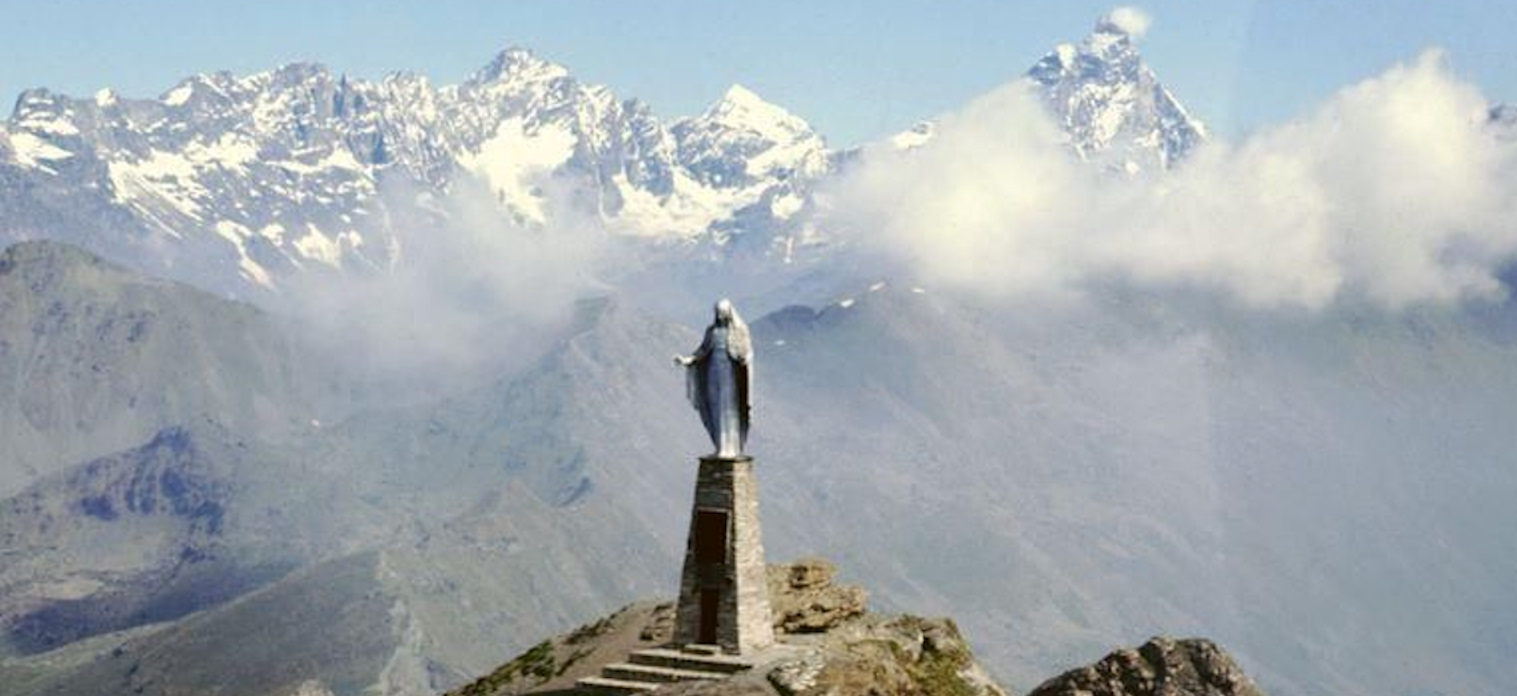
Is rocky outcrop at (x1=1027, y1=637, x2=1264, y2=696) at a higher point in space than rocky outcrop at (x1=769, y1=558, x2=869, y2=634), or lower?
lower

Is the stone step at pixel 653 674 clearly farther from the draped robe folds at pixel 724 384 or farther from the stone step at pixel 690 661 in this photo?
A: the draped robe folds at pixel 724 384

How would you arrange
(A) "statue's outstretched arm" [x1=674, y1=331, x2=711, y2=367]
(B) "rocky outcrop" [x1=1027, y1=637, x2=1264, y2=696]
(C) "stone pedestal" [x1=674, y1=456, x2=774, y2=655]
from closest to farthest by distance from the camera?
(B) "rocky outcrop" [x1=1027, y1=637, x2=1264, y2=696] → (C) "stone pedestal" [x1=674, y1=456, x2=774, y2=655] → (A) "statue's outstretched arm" [x1=674, y1=331, x2=711, y2=367]

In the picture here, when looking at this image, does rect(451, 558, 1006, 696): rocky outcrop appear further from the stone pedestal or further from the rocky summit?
the stone pedestal

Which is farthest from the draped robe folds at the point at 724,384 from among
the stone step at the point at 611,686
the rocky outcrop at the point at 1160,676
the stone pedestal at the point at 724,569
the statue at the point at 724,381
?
the rocky outcrop at the point at 1160,676

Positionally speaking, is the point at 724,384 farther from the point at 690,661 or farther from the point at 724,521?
the point at 690,661

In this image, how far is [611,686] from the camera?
86.8 meters

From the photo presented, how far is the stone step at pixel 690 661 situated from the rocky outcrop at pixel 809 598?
1194cm

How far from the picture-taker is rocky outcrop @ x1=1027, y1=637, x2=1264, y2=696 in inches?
3265

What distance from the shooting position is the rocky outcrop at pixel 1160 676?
8294 cm

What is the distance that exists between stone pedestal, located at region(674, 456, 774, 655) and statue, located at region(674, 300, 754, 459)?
1.47 metres

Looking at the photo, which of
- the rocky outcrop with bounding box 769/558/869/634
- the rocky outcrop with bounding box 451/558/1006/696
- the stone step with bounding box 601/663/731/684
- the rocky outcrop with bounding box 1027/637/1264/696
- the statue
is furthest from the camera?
the rocky outcrop with bounding box 769/558/869/634

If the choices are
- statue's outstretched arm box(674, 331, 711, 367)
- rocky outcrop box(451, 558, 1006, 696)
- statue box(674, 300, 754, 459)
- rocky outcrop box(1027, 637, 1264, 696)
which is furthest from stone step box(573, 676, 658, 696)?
rocky outcrop box(1027, 637, 1264, 696)

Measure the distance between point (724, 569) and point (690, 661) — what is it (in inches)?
185

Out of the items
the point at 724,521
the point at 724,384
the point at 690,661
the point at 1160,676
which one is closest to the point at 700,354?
the point at 724,384
